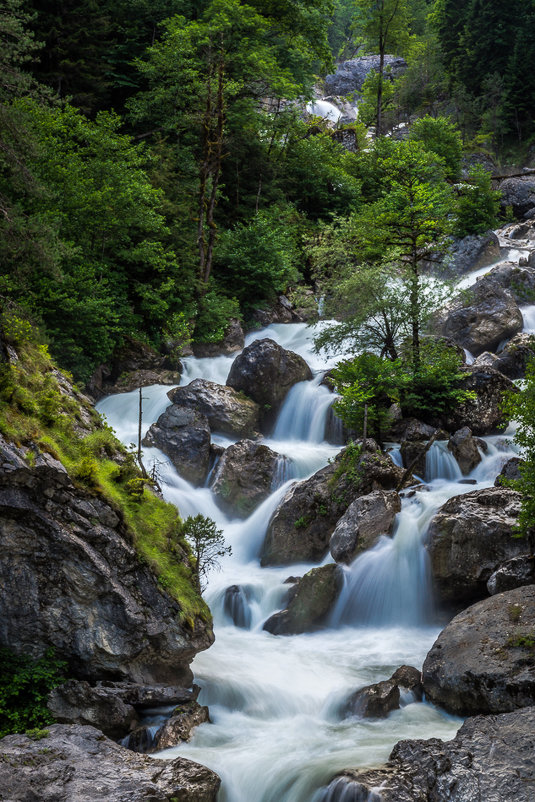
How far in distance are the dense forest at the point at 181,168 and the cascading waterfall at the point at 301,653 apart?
5533 millimetres

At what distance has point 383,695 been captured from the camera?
916cm

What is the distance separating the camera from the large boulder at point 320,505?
14758 millimetres

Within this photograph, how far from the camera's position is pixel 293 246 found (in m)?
28.9

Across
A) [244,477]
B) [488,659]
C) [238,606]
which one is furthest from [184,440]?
[488,659]

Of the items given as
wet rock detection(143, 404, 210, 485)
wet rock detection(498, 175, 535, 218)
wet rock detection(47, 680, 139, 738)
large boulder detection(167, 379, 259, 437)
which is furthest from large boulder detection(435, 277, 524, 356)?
wet rock detection(47, 680, 139, 738)

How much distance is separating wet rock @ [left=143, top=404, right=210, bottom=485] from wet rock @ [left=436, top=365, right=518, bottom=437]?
6.86m

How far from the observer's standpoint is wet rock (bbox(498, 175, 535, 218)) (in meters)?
36.3

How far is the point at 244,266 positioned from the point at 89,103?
1110 cm

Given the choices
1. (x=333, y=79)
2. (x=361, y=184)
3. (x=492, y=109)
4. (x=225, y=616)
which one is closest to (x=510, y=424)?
(x=225, y=616)

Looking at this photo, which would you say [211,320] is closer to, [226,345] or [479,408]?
[226,345]

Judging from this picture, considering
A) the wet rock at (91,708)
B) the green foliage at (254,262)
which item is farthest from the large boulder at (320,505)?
the green foliage at (254,262)

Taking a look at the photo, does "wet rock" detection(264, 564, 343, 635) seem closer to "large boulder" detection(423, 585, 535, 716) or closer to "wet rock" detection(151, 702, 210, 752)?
"large boulder" detection(423, 585, 535, 716)

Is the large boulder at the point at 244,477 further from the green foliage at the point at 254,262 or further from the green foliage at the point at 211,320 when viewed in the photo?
the green foliage at the point at 254,262

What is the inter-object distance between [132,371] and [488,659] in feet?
51.5
